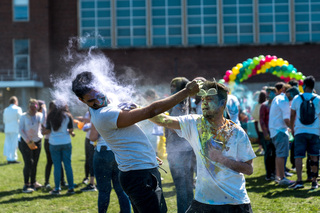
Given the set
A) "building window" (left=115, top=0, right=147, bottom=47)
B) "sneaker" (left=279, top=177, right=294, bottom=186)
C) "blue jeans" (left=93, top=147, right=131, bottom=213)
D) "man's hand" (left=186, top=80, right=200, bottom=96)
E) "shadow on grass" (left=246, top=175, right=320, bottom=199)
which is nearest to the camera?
"man's hand" (left=186, top=80, right=200, bottom=96)

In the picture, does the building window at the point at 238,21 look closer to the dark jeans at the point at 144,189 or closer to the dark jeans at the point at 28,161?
the dark jeans at the point at 28,161

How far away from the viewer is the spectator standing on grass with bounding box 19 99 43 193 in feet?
26.6

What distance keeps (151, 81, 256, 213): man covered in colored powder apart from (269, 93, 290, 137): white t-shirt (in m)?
4.42

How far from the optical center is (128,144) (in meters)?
3.51

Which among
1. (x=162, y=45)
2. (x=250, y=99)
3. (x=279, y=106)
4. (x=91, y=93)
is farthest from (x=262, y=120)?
(x=162, y=45)

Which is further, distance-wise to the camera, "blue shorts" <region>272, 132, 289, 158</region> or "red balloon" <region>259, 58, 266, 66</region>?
"red balloon" <region>259, 58, 266, 66</region>

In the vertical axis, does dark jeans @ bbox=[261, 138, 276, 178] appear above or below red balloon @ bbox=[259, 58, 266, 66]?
below

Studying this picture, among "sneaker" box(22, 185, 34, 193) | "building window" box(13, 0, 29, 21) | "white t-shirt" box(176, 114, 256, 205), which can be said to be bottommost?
"sneaker" box(22, 185, 34, 193)

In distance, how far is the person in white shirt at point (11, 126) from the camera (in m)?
11.5

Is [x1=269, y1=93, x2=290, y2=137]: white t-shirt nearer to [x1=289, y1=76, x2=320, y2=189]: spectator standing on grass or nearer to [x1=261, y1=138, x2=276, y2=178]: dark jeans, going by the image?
[x1=289, y1=76, x2=320, y2=189]: spectator standing on grass

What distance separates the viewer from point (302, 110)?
7.02 metres

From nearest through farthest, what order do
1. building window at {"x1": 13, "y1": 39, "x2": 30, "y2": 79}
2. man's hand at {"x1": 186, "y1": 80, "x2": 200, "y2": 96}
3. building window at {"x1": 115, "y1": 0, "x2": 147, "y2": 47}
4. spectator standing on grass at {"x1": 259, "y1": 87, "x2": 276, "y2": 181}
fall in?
man's hand at {"x1": 186, "y1": 80, "x2": 200, "y2": 96} → spectator standing on grass at {"x1": 259, "y1": 87, "x2": 276, "y2": 181} → building window at {"x1": 115, "y1": 0, "x2": 147, "y2": 47} → building window at {"x1": 13, "y1": 39, "x2": 30, "y2": 79}

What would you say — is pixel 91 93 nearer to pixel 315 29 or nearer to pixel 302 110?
pixel 302 110

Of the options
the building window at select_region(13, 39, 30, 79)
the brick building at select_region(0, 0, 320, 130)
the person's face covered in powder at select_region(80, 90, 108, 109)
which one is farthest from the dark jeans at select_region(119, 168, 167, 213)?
the building window at select_region(13, 39, 30, 79)
